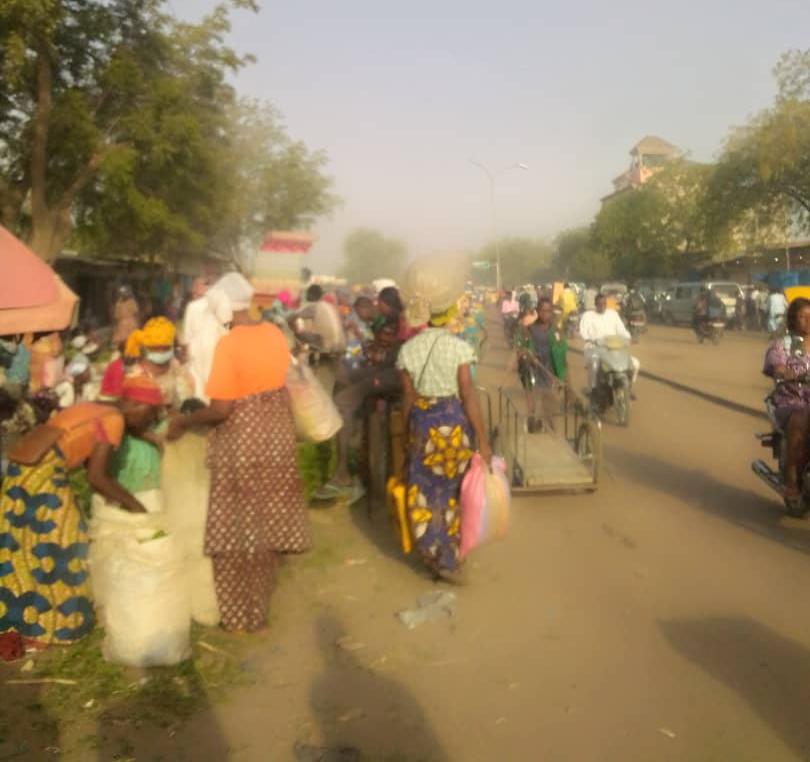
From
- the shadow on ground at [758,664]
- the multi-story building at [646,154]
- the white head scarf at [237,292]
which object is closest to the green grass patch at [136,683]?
the white head scarf at [237,292]

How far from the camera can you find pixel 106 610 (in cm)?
452

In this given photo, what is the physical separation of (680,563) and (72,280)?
83.8 ft

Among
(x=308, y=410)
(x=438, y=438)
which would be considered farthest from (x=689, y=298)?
(x=308, y=410)

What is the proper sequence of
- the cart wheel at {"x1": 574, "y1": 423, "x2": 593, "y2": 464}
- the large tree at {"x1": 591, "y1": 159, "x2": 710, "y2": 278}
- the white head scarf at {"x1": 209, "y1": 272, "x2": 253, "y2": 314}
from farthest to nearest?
the large tree at {"x1": 591, "y1": 159, "x2": 710, "y2": 278}, the cart wheel at {"x1": 574, "y1": 423, "x2": 593, "y2": 464}, the white head scarf at {"x1": 209, "y1": 272, "x2": 253, "y2": 314}

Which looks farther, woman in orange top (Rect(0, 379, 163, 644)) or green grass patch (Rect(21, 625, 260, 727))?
woman in orange top (Rect(0, 379, 163, 644))

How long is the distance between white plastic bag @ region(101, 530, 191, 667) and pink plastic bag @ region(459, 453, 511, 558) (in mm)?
1838

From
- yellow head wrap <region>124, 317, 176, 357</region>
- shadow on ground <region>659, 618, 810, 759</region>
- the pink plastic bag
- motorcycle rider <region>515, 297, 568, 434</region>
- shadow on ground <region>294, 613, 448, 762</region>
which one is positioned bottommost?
shadow on ground <region>294, 613, 448, 762</region>

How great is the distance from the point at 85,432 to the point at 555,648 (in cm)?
259

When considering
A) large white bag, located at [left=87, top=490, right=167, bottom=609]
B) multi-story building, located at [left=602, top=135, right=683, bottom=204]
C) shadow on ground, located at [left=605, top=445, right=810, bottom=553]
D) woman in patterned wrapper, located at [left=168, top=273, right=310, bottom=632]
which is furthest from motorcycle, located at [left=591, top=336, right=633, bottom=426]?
multi-story building, located at [left=602, top=135, right=683, bottom=204]

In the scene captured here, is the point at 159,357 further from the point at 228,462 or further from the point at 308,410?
the point at 228,462

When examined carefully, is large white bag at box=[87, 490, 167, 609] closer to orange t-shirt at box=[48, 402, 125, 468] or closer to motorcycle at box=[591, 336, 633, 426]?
orange t-shirt at box=[48, 402, 125, 468]

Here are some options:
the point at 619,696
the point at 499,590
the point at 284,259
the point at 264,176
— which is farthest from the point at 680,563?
the point at 264,176

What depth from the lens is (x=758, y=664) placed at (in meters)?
4.51

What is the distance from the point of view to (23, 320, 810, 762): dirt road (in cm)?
384
